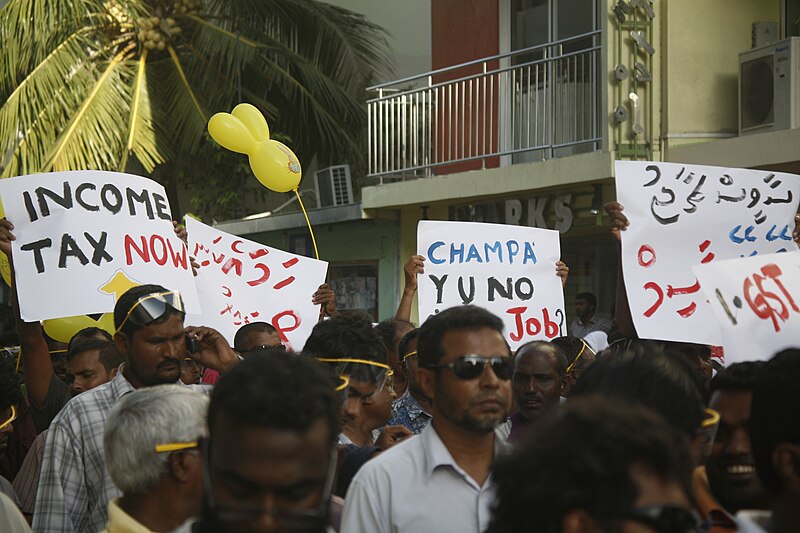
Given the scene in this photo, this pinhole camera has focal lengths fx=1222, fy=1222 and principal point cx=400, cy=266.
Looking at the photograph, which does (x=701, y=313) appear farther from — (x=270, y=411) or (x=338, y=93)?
(x=338, y=93)

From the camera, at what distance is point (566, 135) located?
1379 centimetres

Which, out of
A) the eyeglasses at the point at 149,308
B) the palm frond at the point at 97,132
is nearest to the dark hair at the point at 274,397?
the eyeglasses at the point at 149,308

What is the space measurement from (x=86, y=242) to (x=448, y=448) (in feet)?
11.1

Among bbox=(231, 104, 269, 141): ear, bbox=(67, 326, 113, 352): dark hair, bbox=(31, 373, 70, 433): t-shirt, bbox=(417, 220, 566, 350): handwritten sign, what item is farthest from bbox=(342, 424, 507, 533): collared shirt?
bbox=(231, 104, 269, 141): ear

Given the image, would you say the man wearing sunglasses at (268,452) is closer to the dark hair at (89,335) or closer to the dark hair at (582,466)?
the dark hair at (582,466)

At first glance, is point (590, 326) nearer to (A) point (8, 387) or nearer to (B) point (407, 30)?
(A) point (8, 387)

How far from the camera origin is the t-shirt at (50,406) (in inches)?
221

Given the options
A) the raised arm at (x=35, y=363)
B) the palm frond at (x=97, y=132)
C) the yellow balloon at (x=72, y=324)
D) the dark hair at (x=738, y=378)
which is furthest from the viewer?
the palm frond at (x=97, y=132)

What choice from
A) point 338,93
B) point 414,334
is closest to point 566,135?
point 338,93

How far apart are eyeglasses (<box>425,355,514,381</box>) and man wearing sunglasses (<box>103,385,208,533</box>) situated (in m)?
0.79

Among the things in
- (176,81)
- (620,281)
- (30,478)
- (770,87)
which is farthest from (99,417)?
(176,81)

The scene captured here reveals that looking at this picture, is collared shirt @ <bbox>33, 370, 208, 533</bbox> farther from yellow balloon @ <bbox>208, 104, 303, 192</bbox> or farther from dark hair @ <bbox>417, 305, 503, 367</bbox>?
yellow balloon @ <bbox>208, 104, 303, 192</bbox>

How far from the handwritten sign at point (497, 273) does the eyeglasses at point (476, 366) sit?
3629 millimetres

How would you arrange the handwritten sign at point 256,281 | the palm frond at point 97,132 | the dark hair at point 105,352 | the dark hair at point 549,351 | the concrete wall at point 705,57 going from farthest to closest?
1. the palm frond at point 97,132
2. the concrete wall at point 705,57
3. the handwritten sign at point 256,281
4. the dark hair at point 105,352
5. the dark hair at point 549,351
